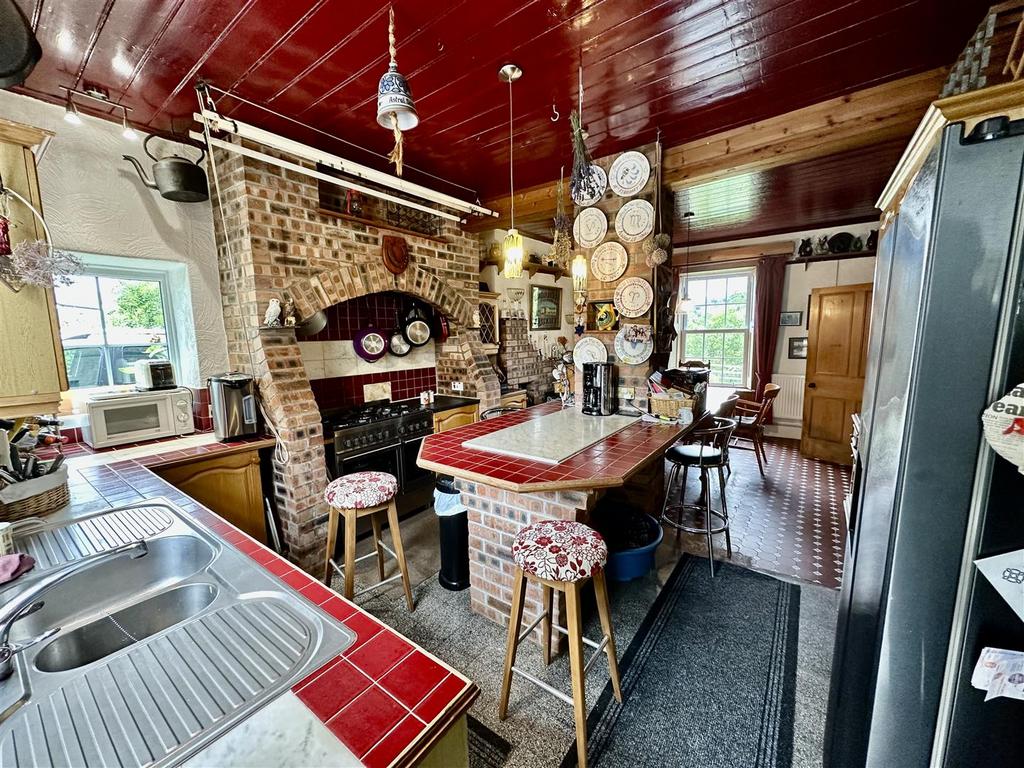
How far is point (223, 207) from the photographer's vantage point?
2619 mm

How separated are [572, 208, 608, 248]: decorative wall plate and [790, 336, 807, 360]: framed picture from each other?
13.4 feet

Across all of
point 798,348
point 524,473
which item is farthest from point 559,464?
point 798,348

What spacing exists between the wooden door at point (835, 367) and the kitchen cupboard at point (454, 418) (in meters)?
3.89

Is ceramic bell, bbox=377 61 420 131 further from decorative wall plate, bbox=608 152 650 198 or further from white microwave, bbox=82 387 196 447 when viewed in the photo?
white microwave, bbox=82 387 196 447

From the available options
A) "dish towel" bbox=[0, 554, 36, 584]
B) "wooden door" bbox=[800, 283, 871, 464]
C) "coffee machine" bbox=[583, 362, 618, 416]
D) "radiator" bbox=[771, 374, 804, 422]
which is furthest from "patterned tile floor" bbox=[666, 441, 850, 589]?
"dish towel" bbox=[0, 554, 36, 584]

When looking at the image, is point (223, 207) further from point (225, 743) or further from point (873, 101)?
point (873, 101)

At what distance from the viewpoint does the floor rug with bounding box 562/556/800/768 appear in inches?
56.1

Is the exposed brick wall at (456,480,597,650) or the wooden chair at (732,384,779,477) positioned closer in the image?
the exposed brick wall at (456,480,597,650)

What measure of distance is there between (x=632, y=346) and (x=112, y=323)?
133 inches

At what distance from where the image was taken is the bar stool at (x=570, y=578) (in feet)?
4.45

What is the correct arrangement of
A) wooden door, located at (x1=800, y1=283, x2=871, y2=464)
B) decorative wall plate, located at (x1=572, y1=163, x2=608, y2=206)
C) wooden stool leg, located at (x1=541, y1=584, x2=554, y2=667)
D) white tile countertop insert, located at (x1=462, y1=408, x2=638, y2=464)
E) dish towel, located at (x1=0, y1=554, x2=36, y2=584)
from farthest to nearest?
wooden door, located at (x1=800, y1=283, x2=871, y2=464) < decorative wall plate, located at (x1=572, y1=163, x2=608, y2=206) < white tile countertop insert, located at (x1=462, y1=408, x2=638, y2=464) < wooden stool leg, located at (x1=541, y1=584, x2=554, y2=667) < dish towel, located at (x1=0, y1=554, x2=36, y2=584)

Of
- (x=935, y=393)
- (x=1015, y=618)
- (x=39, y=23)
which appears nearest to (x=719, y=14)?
(x=935, y=393)

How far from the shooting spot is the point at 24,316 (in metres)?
1.29

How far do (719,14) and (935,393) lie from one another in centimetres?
179
